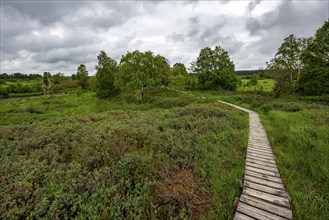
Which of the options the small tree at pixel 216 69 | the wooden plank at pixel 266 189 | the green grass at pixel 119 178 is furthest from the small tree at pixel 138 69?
the wooden plank at pixel 266 189

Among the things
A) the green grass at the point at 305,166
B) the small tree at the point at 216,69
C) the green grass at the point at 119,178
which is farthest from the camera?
the small tree at the point at 216,69

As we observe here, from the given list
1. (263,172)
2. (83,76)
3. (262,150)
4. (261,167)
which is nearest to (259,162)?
(261,167)

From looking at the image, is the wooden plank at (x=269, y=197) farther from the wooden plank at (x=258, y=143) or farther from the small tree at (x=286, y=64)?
the small tree at (x=286, y=64)

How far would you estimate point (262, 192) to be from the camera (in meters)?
3.87

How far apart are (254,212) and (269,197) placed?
2.39ft

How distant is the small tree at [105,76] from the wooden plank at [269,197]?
104 feet

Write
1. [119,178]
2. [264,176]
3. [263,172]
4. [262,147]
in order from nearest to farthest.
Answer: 1. [119,178]
2. [264,176]
3. [263,172]
4. [262,147]

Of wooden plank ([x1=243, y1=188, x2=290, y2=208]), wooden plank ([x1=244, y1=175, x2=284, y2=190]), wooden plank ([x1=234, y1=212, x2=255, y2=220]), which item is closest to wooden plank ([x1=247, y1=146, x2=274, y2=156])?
wooden plank ([x1=244, y1=175, x2=284, y2=190])

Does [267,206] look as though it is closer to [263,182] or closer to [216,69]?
[263,182]

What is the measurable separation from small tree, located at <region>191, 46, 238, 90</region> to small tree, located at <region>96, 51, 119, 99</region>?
2021 centimetres

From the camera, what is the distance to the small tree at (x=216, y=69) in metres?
34.6

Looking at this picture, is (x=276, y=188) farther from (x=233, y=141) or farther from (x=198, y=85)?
(x=198, y=85)

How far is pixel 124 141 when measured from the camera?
5.65 meters

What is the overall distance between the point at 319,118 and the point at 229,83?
2709 cm
